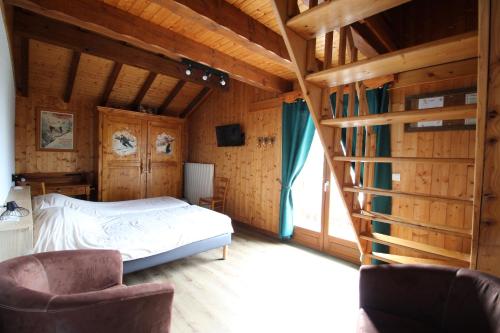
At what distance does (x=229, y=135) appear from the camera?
16.5ft

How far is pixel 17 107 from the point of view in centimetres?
460

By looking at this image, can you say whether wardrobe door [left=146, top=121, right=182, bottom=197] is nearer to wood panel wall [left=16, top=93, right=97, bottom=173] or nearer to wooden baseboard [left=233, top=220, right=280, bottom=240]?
wood panel wall [left=16, top=93, right=97, bottom=173]

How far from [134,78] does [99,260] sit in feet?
14.4

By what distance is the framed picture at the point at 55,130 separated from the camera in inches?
190

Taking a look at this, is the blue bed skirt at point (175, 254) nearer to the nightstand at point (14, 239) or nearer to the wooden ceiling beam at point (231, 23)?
the nightstand at point (14, 239)

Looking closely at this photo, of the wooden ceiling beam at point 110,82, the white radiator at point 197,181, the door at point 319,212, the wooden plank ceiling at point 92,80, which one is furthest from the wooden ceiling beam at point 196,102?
the door at point 319,212

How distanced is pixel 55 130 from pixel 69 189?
1247 millimetres

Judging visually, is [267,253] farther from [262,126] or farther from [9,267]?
[9,267]

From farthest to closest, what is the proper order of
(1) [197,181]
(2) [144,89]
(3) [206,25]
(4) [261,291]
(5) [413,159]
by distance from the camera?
(1) [197,181] → (2) [144,89] → (4) [261,291] → (3) [206,25] → (5) [413,159]

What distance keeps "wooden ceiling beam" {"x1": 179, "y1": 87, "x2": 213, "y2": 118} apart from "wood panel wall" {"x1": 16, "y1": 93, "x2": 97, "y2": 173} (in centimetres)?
201

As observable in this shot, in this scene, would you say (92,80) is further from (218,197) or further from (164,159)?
(218,197)

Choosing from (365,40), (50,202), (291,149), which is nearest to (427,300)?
(365,40)

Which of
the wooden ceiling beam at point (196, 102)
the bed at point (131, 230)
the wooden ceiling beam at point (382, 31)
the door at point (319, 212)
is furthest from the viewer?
the wooden ceiling beam at point (196, 102)

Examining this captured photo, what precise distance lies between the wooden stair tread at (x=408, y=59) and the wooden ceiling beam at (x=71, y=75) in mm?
4338
